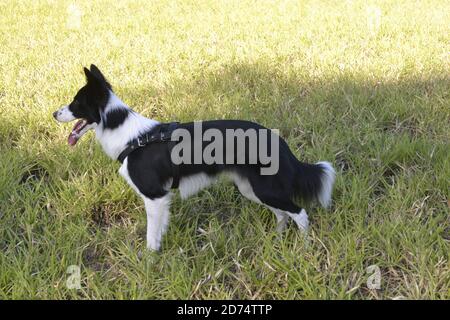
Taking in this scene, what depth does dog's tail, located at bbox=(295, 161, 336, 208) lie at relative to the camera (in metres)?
2.47

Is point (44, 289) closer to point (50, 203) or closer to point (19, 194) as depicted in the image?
point (50, 203)

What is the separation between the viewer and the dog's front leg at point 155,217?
2414 millimetres

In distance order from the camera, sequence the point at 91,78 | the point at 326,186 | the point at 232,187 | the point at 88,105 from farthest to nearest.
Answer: the point at 232,187, the point at 326,186, the point at 88,105, the point at 91,78

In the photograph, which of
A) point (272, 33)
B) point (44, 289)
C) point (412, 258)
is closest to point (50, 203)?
point (44, 289)

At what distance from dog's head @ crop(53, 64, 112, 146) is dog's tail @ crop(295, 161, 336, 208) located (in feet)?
4.09

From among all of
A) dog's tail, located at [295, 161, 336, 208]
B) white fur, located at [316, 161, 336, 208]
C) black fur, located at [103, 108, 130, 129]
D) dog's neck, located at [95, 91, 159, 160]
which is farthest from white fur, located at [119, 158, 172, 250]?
white fur, located at [316, 161, 336, 208]

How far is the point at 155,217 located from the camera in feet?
7.97

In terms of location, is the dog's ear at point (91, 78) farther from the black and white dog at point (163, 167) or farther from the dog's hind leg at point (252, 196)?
the dog's hind leg at point (252, 196)

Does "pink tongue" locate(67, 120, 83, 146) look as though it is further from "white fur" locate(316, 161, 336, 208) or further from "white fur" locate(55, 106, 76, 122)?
"white fur" locate(316, 161, 336, 208)

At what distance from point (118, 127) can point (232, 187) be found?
3.03ft

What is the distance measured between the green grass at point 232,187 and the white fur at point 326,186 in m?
0.08

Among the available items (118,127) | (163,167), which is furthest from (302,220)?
(118,127)

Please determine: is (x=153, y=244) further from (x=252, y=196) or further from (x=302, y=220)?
(x=302, y=220)
